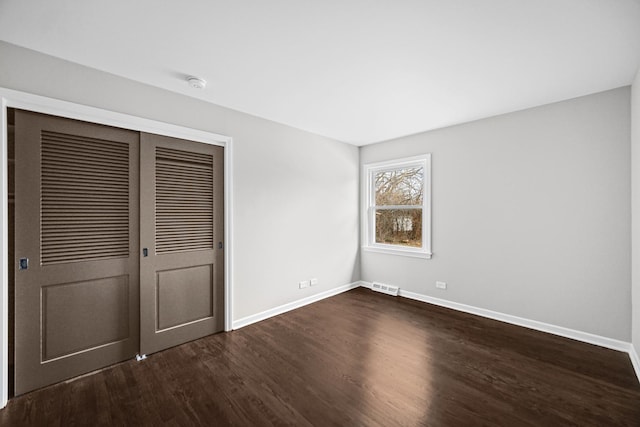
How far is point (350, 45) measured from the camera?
1.99 meters

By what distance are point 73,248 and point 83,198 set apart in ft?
1.36

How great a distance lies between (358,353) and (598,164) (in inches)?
121

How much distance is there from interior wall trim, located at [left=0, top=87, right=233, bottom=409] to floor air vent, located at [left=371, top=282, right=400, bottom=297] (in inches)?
97.2

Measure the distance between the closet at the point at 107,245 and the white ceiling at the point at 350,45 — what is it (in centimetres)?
68

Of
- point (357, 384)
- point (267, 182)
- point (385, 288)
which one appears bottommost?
point (357, 384)

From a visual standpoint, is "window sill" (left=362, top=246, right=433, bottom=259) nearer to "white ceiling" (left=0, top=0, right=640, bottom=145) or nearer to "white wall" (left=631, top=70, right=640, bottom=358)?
"white wall" (left=631, top=70, right=640, bottom=358)

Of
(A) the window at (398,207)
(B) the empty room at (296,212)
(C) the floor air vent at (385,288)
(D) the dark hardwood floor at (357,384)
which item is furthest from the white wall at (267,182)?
(D) the dark hardwood floor at (357,384)

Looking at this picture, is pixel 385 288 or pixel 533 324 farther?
pixel 385 288

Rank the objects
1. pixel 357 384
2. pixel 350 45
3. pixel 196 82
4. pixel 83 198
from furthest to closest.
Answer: pixel 196 82, pixel 83 198, pixel 357 384, pixel 350 45

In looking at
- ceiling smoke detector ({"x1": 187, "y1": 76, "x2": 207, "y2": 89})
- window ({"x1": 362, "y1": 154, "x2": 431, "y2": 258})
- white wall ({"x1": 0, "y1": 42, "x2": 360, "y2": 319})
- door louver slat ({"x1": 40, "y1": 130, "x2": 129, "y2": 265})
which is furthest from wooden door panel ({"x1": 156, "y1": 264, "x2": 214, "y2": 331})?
window ({"x1": 362, "y1": 154, "x2": 431, "y2": 258})

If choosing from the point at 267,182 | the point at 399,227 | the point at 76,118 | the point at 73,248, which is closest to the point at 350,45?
the point at 267,182

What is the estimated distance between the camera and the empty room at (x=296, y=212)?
1825 mm

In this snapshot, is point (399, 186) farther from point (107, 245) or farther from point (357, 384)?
point (107, 245)

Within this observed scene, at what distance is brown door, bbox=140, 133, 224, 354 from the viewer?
2582mm
